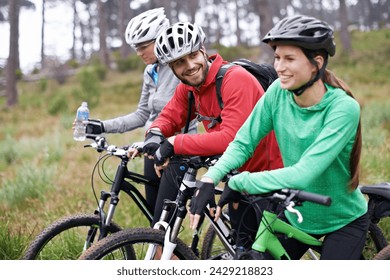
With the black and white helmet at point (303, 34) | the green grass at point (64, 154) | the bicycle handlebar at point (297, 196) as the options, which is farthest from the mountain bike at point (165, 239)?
the green grass at point (64, 154)

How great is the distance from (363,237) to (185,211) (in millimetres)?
901

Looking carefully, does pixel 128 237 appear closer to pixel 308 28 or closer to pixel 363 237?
pixel 363 237

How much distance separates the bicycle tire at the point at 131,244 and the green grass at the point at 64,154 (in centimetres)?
164

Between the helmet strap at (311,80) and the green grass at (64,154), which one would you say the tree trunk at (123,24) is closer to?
the green grass at (64,154)

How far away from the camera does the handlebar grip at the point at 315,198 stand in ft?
7.25

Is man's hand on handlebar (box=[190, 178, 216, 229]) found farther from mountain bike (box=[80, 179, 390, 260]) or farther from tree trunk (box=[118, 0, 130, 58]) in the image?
tree trunk (box=[118, 0, 130, 58])

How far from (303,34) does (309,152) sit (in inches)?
20.3

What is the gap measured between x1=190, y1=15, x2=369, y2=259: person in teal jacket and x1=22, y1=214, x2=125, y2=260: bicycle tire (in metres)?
1.17

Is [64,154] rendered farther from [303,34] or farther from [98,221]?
[303,34]

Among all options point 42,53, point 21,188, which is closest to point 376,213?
point 21,188

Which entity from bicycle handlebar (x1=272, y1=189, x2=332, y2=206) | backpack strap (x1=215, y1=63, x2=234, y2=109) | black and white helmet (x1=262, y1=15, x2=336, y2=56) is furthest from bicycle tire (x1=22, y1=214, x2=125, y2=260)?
black and white helmet (x1=262, y1=15, x2=336, y2=56)

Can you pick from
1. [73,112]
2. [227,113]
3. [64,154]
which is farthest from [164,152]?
[73,112]

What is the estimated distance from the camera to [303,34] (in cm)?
245

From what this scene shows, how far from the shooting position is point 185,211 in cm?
296
